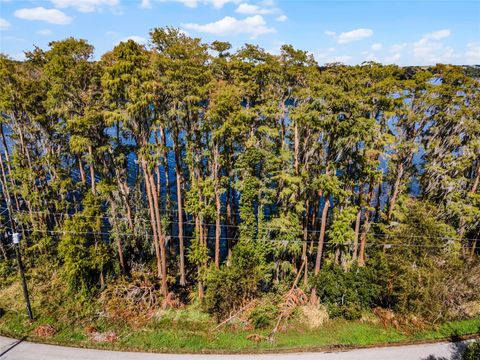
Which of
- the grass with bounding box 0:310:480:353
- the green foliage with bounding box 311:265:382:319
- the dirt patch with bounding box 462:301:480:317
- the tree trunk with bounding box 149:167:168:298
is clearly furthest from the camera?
the dirt patch with bounding box 462:301:480:317

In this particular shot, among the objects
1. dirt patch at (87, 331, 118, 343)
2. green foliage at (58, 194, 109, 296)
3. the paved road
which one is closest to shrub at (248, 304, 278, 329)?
the paved road

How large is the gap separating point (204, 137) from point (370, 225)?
1371 centimetres

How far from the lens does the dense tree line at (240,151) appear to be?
18.8m

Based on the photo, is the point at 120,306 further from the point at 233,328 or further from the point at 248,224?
the point at 248,224

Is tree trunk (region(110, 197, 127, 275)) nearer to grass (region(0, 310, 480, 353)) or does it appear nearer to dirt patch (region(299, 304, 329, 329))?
grass (region(0, 310, 480, 353))

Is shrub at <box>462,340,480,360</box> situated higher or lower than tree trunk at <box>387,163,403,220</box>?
lower

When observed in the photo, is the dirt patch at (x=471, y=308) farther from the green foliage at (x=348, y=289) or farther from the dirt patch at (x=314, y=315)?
the dirt patch at (x=314, y=315)

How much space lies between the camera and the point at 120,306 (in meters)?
21.1

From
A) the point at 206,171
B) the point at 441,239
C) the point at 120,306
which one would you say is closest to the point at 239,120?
the point at 206,171

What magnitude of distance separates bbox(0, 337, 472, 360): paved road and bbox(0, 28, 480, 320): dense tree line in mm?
3935

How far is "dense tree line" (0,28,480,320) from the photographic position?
1875 cm

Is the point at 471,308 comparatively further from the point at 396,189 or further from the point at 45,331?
the point at 45,331

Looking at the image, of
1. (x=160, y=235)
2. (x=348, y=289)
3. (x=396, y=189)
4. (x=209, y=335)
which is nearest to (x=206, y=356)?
(x=209, y=335)

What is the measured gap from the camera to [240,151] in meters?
22.5
